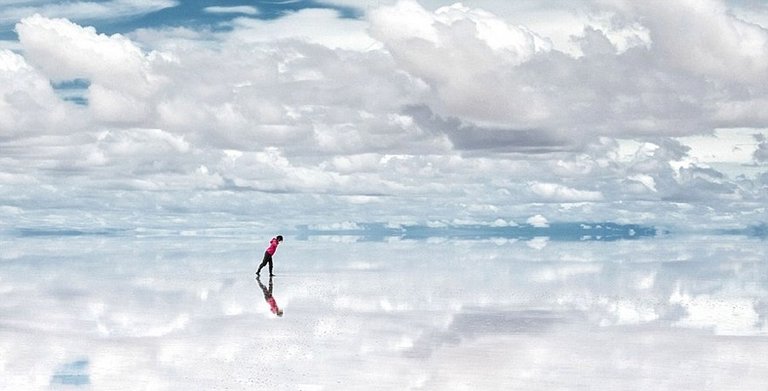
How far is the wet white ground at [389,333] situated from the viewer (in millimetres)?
20219

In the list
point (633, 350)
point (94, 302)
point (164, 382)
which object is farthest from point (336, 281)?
point (164, 382)

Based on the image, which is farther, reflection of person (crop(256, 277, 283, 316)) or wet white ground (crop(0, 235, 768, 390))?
reflection of person (crop(256, 277, 283, 316))

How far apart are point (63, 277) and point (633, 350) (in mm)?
36877

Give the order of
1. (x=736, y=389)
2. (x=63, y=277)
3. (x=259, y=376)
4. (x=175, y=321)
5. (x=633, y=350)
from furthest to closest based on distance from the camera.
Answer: (x=63, y=277) → (x=175, y=321) → (x=633, y=350) → (x=259, y=376) → (x=736, y=389)

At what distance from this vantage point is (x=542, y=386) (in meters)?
19.2

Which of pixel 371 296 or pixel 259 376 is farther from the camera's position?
pixel 371 296

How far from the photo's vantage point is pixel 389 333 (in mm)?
27344

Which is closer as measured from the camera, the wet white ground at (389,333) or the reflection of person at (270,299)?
the wet white ground at (389,333)

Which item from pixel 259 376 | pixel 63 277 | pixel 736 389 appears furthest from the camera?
pixel 63 277

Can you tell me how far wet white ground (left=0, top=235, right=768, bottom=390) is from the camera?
66.3 feet

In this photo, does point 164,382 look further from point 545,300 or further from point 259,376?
point 545,300

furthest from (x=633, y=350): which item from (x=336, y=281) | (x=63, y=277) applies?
(x=63, y=277)

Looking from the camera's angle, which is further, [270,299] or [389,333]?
[270,299]

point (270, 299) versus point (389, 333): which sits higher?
point (389, 333)
